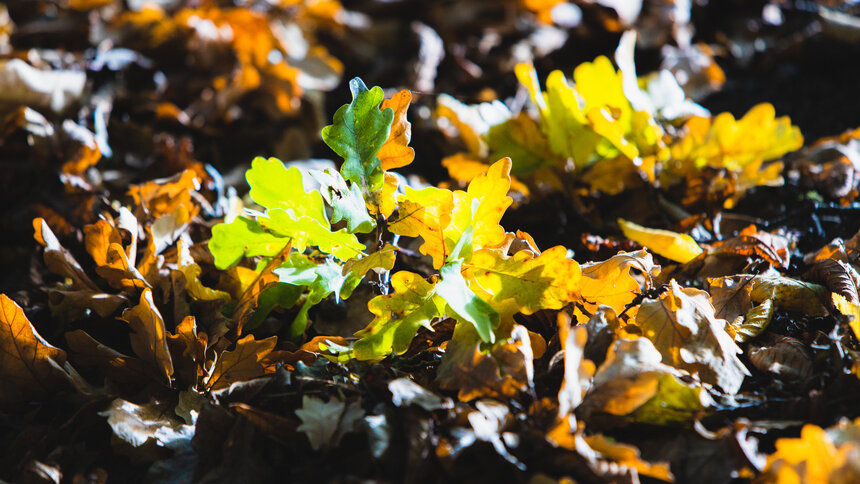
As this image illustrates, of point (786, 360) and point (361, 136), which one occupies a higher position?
point (361, 136)

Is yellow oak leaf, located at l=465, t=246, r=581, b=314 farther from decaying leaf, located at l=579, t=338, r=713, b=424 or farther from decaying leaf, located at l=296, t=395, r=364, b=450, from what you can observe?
decaying leaf, located at l=296, t=395, r=364, b=450

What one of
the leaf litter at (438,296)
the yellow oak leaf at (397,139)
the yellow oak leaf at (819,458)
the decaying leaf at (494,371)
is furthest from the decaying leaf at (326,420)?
the yellow oak leaf at (819,458)

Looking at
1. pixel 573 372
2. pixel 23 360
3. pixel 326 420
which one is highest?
pixel 573 372

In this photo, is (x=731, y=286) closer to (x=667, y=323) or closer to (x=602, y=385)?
(x=667, y=323)

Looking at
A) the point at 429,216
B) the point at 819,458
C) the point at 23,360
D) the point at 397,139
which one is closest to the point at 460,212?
the point at 429,216

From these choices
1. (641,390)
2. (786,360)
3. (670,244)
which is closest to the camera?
(641,390)

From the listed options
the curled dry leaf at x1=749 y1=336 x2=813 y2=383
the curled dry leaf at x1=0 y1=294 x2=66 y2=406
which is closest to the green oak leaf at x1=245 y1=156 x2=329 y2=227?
the curled dry leaf at x1=0 y1=294 x2=66 y2=406

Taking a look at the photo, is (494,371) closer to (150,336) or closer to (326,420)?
(326,420)

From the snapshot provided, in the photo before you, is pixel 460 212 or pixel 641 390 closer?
pixel 641 390
